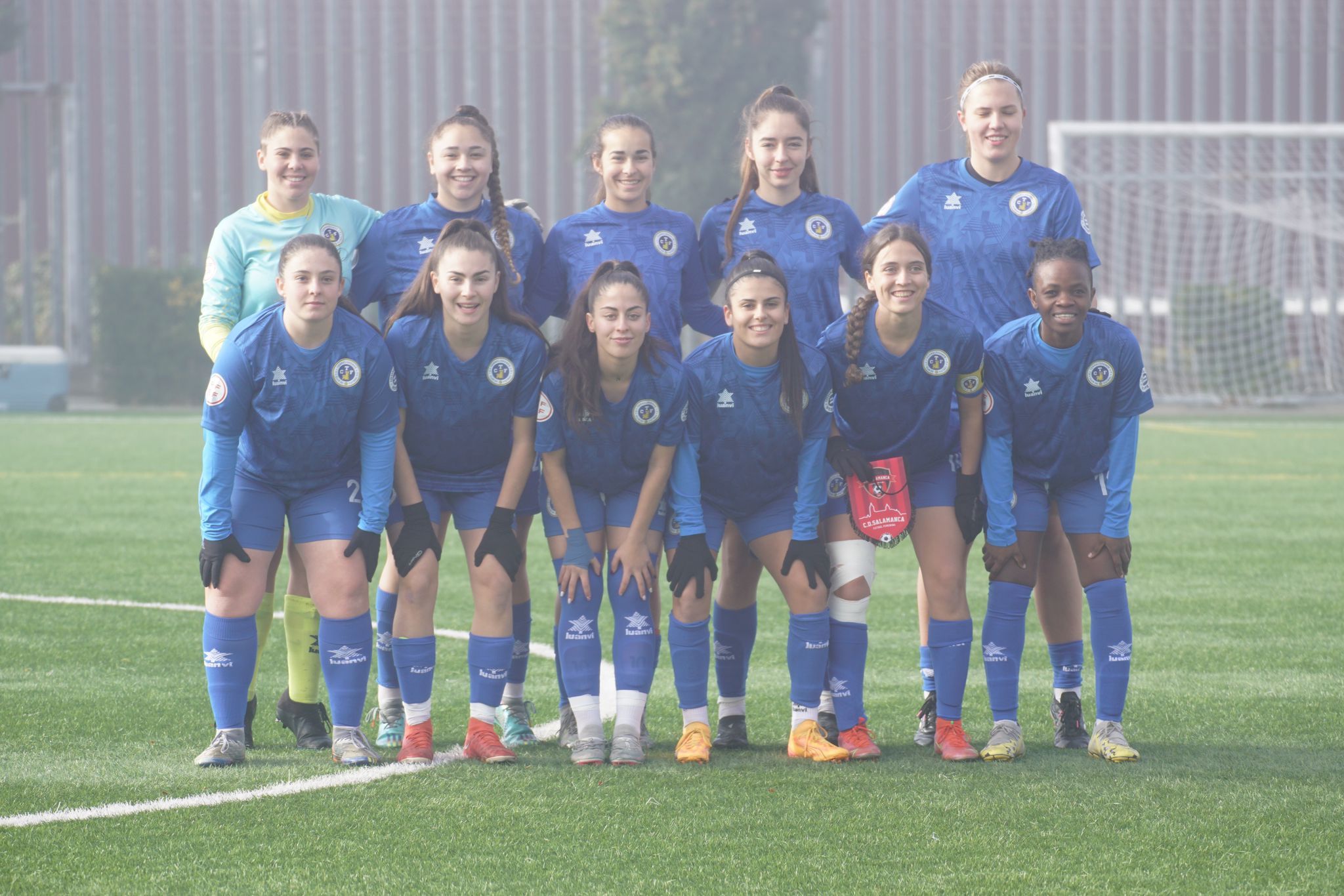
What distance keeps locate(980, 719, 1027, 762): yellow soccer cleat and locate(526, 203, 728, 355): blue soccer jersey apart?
1423 mm

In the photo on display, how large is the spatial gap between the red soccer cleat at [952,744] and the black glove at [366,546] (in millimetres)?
1593

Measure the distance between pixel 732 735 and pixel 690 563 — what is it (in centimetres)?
54

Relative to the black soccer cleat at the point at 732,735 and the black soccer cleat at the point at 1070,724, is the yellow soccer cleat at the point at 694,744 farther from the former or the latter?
the black soccer cleat at the point at 1070,724

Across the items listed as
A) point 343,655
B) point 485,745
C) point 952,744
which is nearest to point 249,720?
point 343,655

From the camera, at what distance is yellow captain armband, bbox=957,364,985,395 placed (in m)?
4.07

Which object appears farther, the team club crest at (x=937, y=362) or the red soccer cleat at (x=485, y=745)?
the team club crest at (x=937, y=362)

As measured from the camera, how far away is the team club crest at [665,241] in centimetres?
440

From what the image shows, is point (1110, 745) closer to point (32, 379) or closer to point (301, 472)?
point (301, 472)

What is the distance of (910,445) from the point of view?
13.6ft

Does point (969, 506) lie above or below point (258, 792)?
above

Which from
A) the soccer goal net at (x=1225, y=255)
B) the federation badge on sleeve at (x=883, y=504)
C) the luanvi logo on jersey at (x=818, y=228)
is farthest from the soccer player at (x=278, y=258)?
the soccer goal net at (x=1225, y=255)

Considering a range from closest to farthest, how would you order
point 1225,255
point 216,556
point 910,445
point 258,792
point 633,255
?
point 258,792
point 216,556
point 910,445
point 633,255
point 1225,255

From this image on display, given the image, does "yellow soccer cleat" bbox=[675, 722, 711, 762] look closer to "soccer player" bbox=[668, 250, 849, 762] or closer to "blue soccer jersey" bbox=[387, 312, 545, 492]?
"soccer player" bbox=[668, 250, 849, 762]

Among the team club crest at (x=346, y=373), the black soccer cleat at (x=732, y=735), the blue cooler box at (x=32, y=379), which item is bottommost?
the black soccer cleat at (x=732, y=735)
